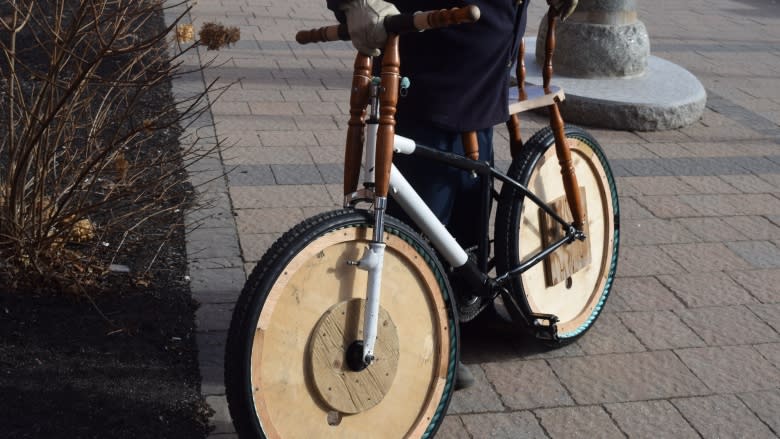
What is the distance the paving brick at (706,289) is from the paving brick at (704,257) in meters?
0.08

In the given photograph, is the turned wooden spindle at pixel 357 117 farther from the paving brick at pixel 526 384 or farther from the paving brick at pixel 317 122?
the paving brick at pixel 317 122

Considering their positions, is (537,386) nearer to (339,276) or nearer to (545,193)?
(545,193)

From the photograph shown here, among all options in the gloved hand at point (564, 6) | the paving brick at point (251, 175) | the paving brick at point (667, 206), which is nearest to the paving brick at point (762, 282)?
the paving brick at point (667, 206)

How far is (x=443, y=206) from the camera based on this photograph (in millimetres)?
3277

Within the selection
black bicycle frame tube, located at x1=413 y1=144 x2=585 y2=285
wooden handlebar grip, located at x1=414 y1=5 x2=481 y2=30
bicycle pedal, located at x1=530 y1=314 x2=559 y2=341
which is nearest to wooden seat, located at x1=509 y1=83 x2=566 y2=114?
black bicycle frame tube, located at x1=413 y1=144 x2=585 y2=285

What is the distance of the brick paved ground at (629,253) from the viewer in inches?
134

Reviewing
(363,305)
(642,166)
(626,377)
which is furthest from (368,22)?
(642,166)

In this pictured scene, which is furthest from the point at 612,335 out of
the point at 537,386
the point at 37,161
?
the point at 37,161

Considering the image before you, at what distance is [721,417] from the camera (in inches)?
133

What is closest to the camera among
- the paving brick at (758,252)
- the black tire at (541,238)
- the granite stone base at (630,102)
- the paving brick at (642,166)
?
the black tire at (541,238)

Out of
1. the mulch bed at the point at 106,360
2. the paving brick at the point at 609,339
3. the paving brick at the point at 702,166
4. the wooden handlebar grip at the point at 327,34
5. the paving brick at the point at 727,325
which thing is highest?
the wooden handlebar grip at the point at 327,34

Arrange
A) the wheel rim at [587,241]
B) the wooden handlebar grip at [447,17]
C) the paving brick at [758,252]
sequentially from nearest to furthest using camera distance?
the wooden handlebar grip at [447,17] < the wheel rim at [587,241] < the paving brick at [758,252]

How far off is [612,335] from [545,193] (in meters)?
0.68

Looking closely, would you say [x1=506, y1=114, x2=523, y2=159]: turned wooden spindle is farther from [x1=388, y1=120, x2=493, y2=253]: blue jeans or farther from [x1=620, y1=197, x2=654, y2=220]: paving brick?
[x1=620, y1=197, x2=654, y2=220]: paving brick
